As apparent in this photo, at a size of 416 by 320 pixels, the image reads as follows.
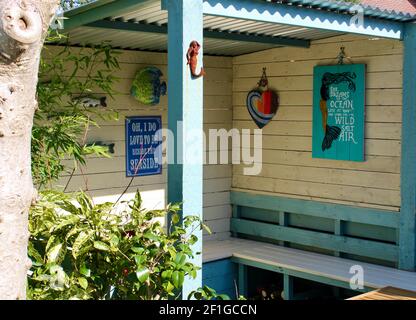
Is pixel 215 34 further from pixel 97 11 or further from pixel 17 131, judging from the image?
pixel 17 131

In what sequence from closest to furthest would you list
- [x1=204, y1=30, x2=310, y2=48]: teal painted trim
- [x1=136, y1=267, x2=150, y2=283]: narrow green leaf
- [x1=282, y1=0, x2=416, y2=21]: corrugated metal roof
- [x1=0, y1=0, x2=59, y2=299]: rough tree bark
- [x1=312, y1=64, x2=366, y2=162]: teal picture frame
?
[x1=0, y1=0, x2=59, y2=299]: rough tree bark
[x1=136, y1=267, x2=150, y2=283]: narrow green leaf
[x1=282, y1=0, x2=416, y2=21]: corrugated metal roof
[x1=204, y1=30, x2=310, y2=48]: teal painted trim
[x1=312, y1=64, x2=366, y2=162]: teal picture frame

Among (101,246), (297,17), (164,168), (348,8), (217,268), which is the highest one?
(348,8)

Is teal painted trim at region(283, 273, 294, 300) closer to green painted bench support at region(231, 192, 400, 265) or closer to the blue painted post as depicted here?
green painted bench support at region(231, 192, 400, 265)

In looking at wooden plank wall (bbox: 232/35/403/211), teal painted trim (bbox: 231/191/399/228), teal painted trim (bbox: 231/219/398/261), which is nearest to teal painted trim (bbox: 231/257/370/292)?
teal painted trim (bbox: 231/219/398/261)

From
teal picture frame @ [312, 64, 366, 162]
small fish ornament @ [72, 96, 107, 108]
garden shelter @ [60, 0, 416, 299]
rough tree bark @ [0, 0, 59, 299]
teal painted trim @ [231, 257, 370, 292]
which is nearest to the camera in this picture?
rough tree bark @ [0, 0, 59, 299]

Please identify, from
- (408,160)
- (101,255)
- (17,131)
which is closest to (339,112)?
(408,160)

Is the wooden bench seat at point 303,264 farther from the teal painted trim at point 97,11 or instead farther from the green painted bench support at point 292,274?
the teal painted trim at point 97,11

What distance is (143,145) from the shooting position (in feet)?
24.2

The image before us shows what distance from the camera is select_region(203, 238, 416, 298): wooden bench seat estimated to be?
6.33 meters

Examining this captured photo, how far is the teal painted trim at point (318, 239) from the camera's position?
6848 mm

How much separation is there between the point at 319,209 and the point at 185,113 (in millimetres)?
3442

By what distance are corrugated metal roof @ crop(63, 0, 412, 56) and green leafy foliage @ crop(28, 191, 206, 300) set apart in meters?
1.68

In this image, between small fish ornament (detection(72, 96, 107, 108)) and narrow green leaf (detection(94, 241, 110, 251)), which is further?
small fish ornament (detection(72, 96, 107, 108))

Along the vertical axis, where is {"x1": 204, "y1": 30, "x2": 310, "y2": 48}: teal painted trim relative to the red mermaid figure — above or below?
above
